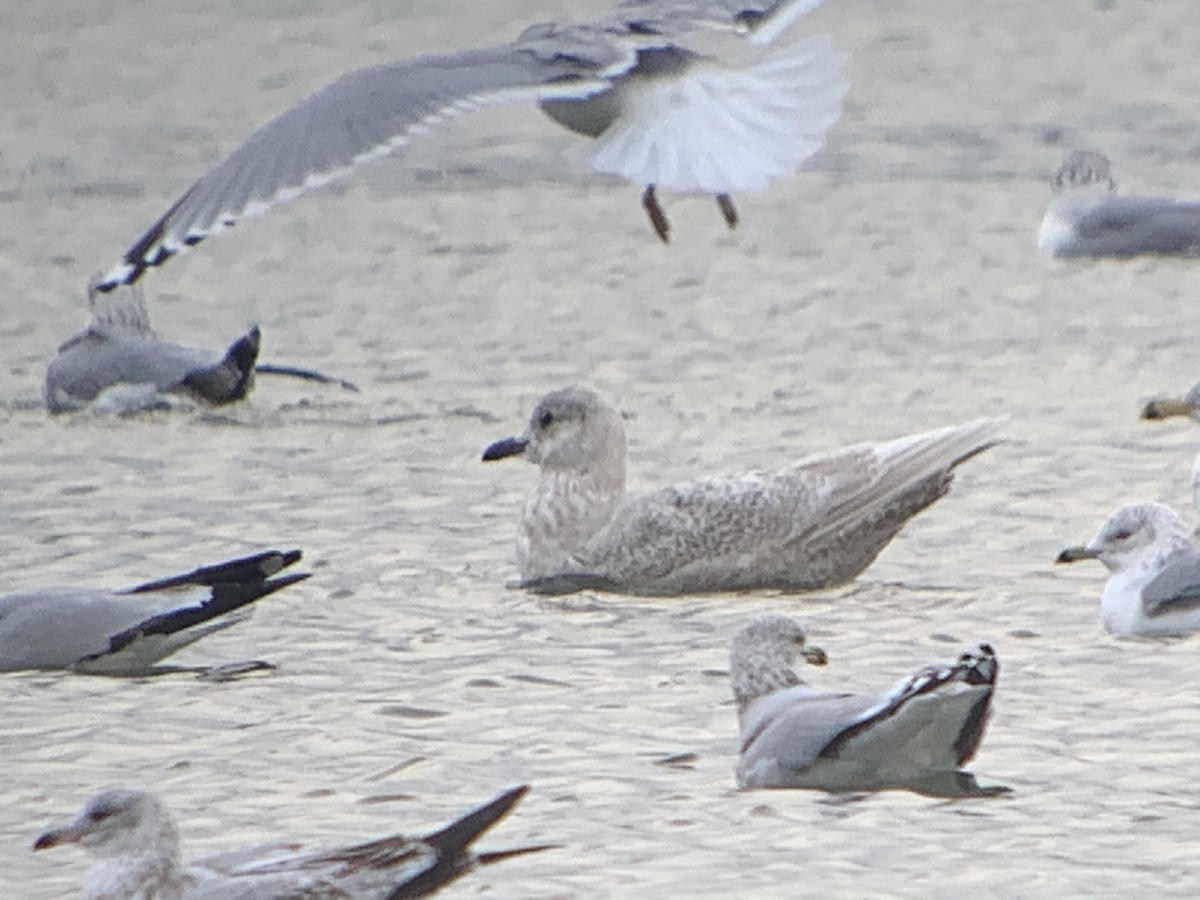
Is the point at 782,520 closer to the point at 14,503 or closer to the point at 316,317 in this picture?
the point at 14,503

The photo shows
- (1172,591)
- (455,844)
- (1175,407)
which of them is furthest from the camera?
(1175,407)

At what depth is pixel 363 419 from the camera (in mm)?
10750

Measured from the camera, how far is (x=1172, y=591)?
296 inches

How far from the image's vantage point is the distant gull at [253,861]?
Result: 17.2 ft

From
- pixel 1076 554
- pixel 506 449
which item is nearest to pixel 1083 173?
pixel 506 449

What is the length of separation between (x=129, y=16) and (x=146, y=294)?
9.04 metres

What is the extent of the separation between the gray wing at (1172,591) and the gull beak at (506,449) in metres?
1.70

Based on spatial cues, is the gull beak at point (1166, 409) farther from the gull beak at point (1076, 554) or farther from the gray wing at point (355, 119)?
the gull beak at point (1076, 554)

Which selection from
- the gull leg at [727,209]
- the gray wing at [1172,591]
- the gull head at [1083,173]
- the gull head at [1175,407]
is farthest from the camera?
the gull head at [1083,173]

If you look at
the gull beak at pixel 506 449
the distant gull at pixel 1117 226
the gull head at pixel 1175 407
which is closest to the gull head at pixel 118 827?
the gull beak at pixel 506 449

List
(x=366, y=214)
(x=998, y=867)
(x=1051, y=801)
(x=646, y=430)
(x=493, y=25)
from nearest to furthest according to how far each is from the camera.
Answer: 1. (x=998, y=867)
2. (x=1051, y=801)
3. (x=646, y=430)
4. (x=366, y=214)
5. (x=493, y=25)

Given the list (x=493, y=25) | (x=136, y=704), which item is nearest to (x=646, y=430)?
(x=136, y=704)

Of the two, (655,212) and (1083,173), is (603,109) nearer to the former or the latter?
(655,212)

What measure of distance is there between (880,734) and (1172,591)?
153 centimetres
